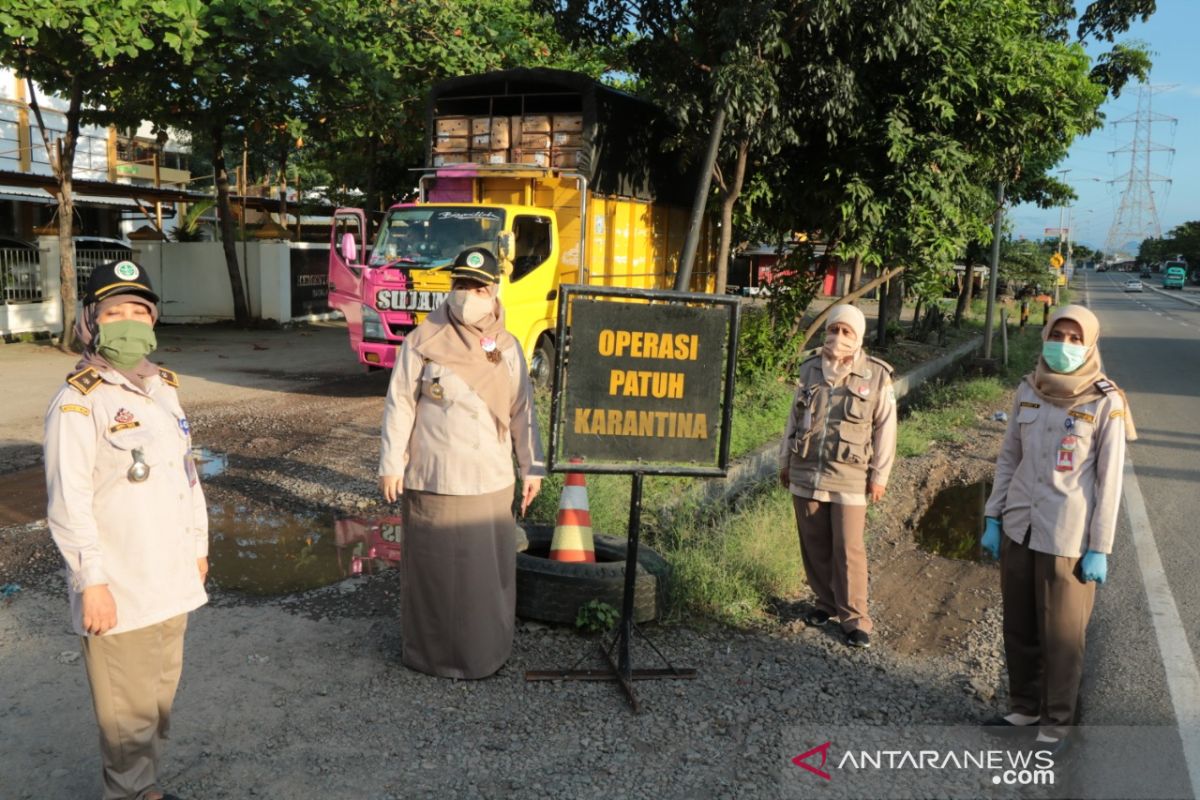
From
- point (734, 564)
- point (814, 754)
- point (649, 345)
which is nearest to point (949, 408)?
point (734, 564)

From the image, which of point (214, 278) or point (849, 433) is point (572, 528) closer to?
point (849, 433)

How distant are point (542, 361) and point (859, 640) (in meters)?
6.97

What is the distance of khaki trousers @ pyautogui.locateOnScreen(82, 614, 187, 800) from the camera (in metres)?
2.89

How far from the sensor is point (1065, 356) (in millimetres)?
3580

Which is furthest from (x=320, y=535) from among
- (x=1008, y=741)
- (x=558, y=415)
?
(x=1008, y=741)

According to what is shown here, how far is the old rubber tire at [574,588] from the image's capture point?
474 cm

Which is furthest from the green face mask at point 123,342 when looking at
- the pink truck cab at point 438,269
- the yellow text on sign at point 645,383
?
the pink truck cab at point 438,269

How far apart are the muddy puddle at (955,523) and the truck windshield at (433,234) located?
5.44 m

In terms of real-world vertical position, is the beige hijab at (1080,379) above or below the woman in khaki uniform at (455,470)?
above

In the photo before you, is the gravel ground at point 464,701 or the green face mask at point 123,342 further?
the gravel ground at point 464,701

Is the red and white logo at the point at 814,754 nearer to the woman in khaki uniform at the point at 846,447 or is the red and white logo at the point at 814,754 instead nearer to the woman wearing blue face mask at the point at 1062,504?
the woman wearing blue face mask at the point at 1062,504

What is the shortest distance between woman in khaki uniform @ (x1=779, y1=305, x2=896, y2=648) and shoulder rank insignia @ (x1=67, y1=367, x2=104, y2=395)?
327 cm

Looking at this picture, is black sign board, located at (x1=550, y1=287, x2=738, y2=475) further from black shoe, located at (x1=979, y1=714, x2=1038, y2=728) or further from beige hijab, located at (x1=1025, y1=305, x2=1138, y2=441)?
black shoe, located at (x1=979, y1=714, x2=1038, y2=728)

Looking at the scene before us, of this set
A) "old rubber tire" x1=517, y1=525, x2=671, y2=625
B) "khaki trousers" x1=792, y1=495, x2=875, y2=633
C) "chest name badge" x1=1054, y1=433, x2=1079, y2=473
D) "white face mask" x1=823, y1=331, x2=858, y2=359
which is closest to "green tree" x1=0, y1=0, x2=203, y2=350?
"old rubber tire" x1=517, y1=525, x2=671, y2=625
